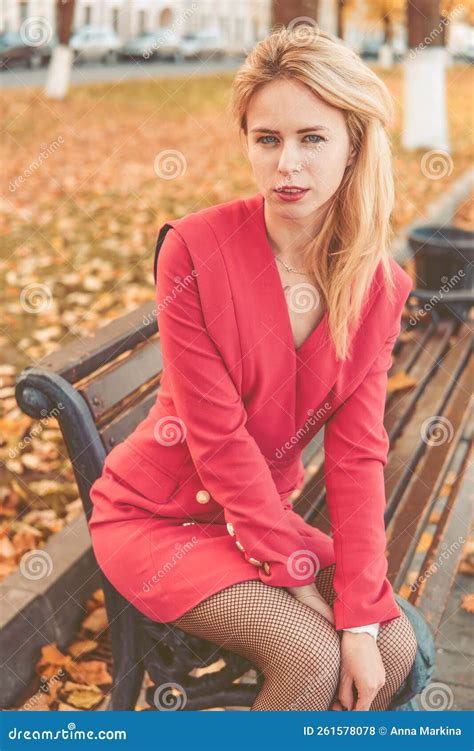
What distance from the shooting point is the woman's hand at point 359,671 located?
197 cm

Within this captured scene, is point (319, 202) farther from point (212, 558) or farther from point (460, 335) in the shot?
point (460, 335)

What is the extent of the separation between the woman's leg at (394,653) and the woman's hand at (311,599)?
127 millimetres

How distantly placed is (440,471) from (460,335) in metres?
1.65

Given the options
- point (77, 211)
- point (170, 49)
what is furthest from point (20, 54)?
point (77, 211)

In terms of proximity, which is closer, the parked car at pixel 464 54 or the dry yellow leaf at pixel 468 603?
the dry yellow leaf at pixel 468 603

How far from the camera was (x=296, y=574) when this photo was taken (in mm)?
2090

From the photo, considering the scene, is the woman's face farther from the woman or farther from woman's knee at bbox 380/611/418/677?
woman's knee at bbox 380/611/418/677

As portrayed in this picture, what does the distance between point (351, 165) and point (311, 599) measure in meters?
1.03

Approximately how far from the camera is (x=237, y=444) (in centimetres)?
213

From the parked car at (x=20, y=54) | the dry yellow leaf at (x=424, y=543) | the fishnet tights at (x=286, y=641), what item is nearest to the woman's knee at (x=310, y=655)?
the fishnet tights at (x=286, y=641)

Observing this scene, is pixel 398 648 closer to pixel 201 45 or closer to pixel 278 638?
pixel 278 638

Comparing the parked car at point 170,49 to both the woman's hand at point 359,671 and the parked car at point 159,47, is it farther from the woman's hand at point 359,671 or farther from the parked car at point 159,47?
the woman's hand at point 359,671

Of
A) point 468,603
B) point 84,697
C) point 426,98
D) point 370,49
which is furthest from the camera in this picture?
point 370,49

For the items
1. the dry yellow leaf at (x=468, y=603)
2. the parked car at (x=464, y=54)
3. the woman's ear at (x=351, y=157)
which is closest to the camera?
the woman's ear at (x=351, y=157)
